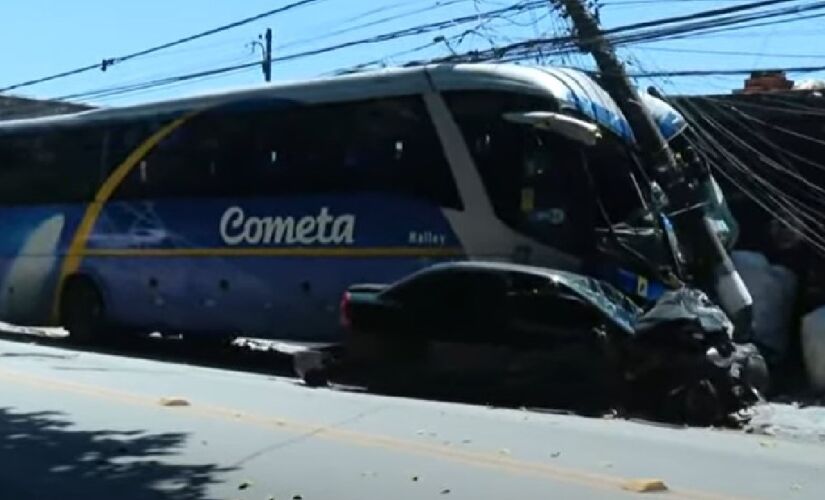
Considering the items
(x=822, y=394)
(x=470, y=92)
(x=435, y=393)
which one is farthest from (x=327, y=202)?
(x=822, y=394)

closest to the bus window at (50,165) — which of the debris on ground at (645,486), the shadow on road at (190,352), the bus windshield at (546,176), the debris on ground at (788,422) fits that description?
the shadow on road at (190,352)

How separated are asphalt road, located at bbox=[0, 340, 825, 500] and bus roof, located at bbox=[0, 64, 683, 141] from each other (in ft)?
13.8

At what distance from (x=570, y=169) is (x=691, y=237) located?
8.10 ft

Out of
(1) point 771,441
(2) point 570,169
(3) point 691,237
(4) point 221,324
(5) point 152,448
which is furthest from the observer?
(4) point 221,324

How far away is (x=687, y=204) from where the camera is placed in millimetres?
17047

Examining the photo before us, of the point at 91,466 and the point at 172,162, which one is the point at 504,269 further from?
the point at 172,162

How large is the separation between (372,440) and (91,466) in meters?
2.40

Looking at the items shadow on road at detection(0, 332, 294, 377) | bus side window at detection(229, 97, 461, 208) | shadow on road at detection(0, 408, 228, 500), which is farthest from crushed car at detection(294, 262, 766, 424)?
shadow on road at detection(0, 408, 228, 500)

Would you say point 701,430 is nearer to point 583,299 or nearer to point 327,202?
point 583,299

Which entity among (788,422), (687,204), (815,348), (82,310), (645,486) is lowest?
(788,422)

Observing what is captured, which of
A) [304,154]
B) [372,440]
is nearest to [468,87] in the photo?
[304,154]

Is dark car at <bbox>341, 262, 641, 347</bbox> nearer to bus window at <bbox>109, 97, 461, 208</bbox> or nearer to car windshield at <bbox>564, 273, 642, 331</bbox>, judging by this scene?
car windshield at <bbox>564, 273, 642, 331</bbox>

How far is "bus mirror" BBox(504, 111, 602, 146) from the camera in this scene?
49.4ft

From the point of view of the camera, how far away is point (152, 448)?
33.5ft
